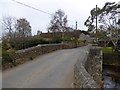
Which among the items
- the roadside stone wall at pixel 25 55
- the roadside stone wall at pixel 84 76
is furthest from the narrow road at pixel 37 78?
the roadside stone wall at pixel 84 76

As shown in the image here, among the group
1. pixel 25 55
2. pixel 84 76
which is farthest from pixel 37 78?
pixel 25 55

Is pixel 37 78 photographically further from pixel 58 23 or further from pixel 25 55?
pixel 58 23

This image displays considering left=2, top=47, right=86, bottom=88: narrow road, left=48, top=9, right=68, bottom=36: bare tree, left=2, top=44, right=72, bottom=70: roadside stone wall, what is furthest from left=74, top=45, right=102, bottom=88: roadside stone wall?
left=48, top=9, right=68, bottom=36: bare tree

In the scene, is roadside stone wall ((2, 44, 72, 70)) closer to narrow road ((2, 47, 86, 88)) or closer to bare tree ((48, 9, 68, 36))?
narrow road ((2, 47, 86, 88))

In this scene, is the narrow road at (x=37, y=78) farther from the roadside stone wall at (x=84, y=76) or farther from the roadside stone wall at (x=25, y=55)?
the roadside stone wall at (x=84, y=76)

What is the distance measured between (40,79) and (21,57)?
702 cm

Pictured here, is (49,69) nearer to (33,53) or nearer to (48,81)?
(48,81)

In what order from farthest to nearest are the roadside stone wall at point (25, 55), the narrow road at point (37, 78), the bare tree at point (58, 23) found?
the bare tree at point (58, 23), the roadside stone wall at point (25, 55), the narrow road at point (37, 78)

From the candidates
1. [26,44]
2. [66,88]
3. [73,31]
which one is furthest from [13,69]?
[73,31]

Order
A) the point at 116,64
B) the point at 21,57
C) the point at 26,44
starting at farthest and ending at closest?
the point at 116,64, the point at 26,44, the point at 21,57

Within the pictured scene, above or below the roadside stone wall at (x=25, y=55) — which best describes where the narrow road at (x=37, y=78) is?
below

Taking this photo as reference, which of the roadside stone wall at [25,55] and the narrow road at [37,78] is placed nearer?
the narrow road at [37,78]

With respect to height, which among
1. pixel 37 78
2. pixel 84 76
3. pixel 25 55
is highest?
pixel 84 76

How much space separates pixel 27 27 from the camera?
7462cm
